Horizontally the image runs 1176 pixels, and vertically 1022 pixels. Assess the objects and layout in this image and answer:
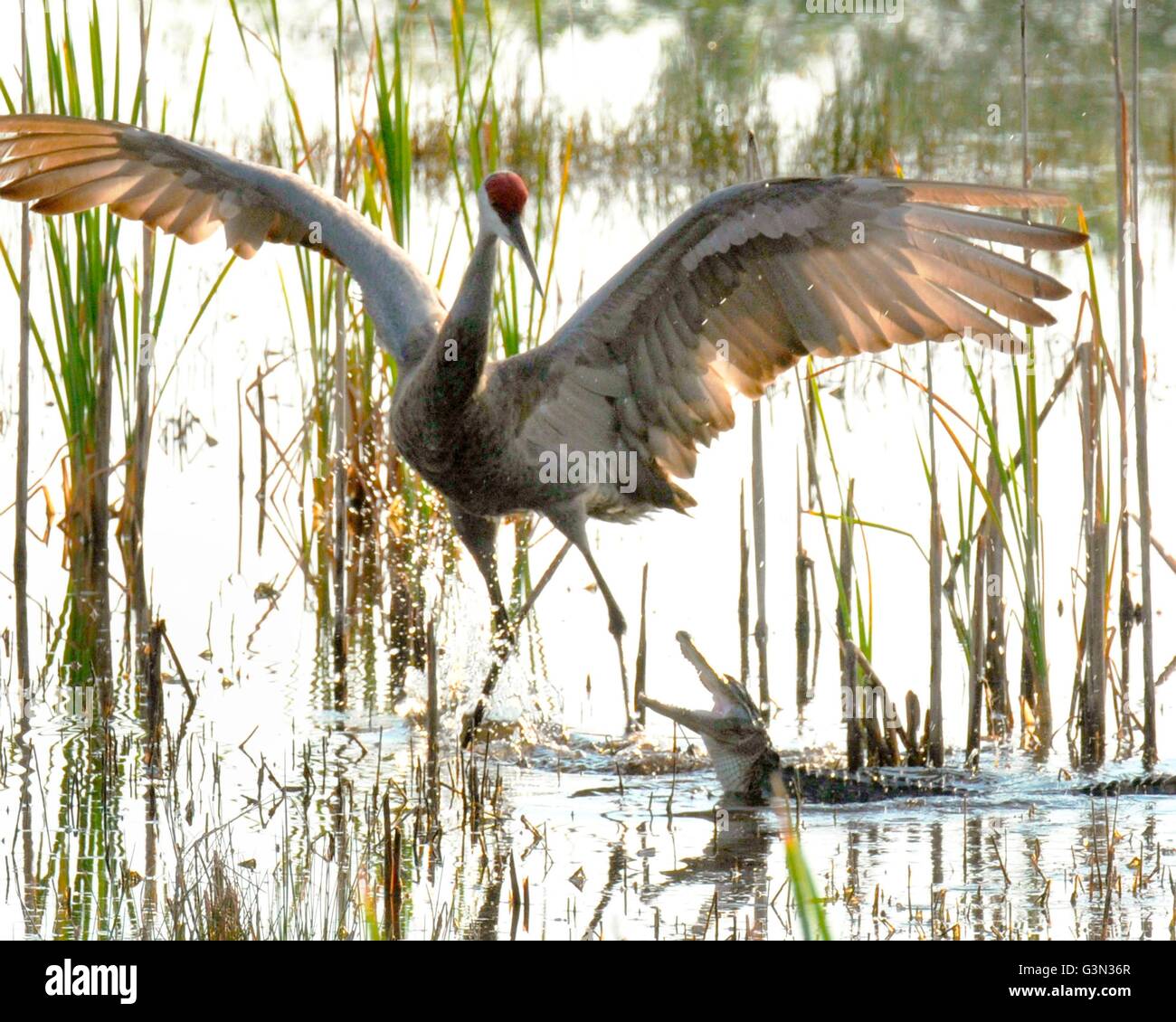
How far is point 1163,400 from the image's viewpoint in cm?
863

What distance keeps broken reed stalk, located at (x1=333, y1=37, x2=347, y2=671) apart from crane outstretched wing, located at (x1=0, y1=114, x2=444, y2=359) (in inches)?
8.5

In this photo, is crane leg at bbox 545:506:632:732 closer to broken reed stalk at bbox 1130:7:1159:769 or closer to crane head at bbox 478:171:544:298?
crane head at bbox 478:171:544:298

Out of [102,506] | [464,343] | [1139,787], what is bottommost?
[1139,787]

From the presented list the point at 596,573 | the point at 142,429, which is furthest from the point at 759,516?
the point at 142,429

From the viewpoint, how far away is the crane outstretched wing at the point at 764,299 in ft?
15.9

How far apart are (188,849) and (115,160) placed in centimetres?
259

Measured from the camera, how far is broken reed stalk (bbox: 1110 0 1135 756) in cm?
490

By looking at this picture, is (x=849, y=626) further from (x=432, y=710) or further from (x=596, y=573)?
(x=432, y=710)

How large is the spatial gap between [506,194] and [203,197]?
1229mm

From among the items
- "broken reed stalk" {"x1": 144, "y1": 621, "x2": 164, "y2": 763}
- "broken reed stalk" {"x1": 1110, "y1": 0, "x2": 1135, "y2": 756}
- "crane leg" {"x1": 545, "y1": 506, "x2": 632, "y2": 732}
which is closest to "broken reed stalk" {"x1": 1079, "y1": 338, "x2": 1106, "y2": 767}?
"broken reed stalk" {"x1": 1110, "y1": 0, "x2": 1135, "y2": 756}

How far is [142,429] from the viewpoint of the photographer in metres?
6.04

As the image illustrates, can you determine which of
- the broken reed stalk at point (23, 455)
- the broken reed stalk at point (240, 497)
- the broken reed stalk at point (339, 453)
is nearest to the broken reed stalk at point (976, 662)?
the broken reed stalk at point (339, 453)
